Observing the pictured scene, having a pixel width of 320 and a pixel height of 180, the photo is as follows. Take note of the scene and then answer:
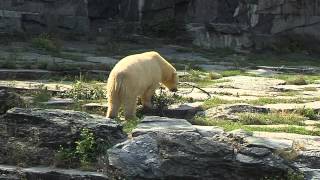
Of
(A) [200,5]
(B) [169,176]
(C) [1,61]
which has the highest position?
(A) [200,5]

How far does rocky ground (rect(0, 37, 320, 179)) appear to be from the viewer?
7699 millimetres

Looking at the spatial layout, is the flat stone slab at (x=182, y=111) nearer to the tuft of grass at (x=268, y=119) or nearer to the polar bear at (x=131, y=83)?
the polar bear at (x=131, y=83)

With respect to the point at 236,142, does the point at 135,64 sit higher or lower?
higher

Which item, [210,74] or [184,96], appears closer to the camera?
[184,96]

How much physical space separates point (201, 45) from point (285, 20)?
353cm

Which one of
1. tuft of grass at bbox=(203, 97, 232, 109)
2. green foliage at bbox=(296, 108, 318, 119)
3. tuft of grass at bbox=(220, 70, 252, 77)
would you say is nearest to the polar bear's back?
tuft of grass at bbox=(203, 97, 232, 109)

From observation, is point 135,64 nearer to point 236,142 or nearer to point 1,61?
point 236,142

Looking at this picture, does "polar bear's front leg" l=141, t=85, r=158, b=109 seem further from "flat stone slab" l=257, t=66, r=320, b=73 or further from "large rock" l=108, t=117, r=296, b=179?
"flat stone slab" l=257, t=66, r=320, b=73

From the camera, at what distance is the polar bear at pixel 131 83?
30.6 feet

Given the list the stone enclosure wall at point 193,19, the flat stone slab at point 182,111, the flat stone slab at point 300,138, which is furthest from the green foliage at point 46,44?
the flat stone slab at point 300,138

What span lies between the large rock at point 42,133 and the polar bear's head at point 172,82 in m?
3.38

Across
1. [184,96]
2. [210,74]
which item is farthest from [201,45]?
[184,96]

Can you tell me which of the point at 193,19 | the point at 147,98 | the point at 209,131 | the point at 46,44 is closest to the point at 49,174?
the point at 209,131

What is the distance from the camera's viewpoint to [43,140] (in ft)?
26.5
